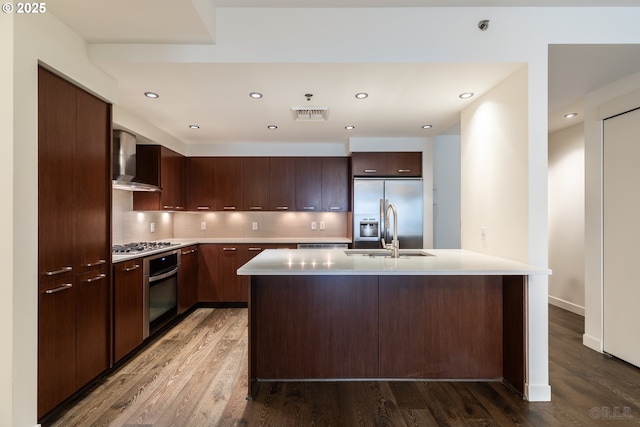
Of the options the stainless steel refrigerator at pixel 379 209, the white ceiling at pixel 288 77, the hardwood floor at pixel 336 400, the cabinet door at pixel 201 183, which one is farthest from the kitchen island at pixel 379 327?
the cabinet door at pixel 201 183

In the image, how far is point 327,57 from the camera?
2.25 meters

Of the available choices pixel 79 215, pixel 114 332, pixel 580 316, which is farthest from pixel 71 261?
pixel 580 316

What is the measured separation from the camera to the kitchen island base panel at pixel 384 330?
2.42 meters

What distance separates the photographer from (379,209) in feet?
14.8

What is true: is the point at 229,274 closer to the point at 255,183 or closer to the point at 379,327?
the point at 255,183

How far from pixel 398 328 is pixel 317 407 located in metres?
0.81

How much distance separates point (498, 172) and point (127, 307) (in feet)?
11.0

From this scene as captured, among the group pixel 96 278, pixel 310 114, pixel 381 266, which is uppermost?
pixel 310 114

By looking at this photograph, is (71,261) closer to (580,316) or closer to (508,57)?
(508,57)

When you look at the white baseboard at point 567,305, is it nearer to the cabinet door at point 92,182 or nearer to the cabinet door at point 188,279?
the cabinet door at point 188,279

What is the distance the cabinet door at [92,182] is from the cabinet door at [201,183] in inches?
88.7

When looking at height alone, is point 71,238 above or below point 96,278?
above

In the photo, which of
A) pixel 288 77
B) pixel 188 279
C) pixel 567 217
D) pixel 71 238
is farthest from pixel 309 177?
pixel 567 217

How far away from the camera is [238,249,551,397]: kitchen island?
2420 millimetres
